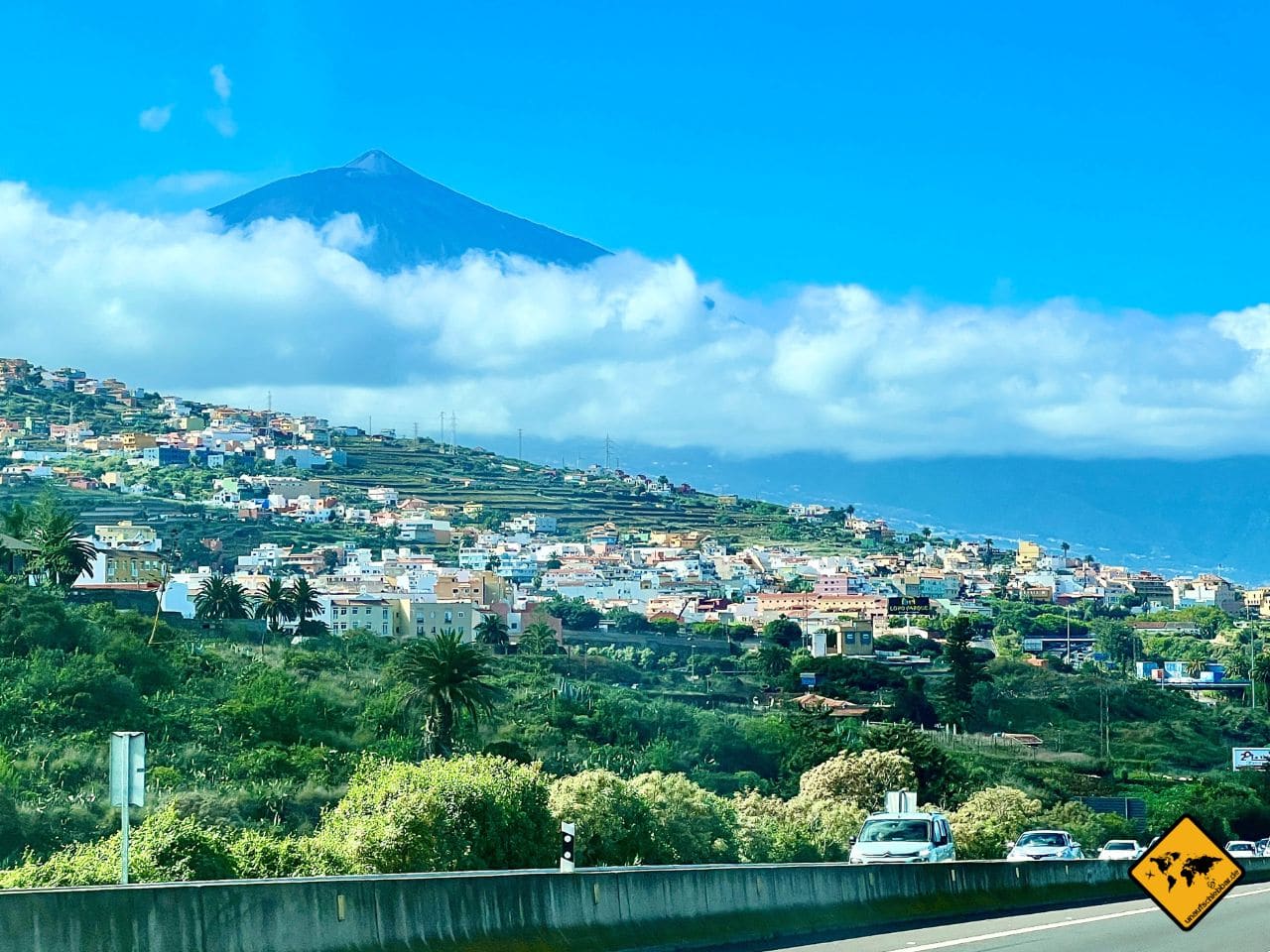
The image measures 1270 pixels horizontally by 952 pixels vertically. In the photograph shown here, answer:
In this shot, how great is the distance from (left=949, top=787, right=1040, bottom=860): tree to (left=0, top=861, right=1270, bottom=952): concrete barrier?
129ft

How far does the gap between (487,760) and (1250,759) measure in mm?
89856

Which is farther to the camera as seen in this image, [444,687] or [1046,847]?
[444,687]

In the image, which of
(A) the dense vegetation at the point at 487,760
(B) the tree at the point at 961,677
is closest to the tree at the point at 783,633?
(A) the dense vegetation at the point at 487,760

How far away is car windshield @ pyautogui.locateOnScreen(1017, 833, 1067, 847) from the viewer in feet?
143

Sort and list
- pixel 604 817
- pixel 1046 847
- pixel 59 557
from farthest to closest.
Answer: pixel 59 557 < pixel 604 817 < pixel 1046 847

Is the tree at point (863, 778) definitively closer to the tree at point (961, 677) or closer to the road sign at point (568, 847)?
the tree at point (961, 677)

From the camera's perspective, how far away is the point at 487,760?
4359cm

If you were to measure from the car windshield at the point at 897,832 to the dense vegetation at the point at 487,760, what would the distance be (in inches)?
319

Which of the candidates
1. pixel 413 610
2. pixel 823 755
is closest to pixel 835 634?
pixel 413 610

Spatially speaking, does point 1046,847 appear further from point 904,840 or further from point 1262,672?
point 1262,672

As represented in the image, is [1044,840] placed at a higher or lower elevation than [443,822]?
lower

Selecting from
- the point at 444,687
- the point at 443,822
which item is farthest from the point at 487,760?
the point at 444,687

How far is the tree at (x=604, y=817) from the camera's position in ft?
151

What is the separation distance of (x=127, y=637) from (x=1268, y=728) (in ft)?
281
